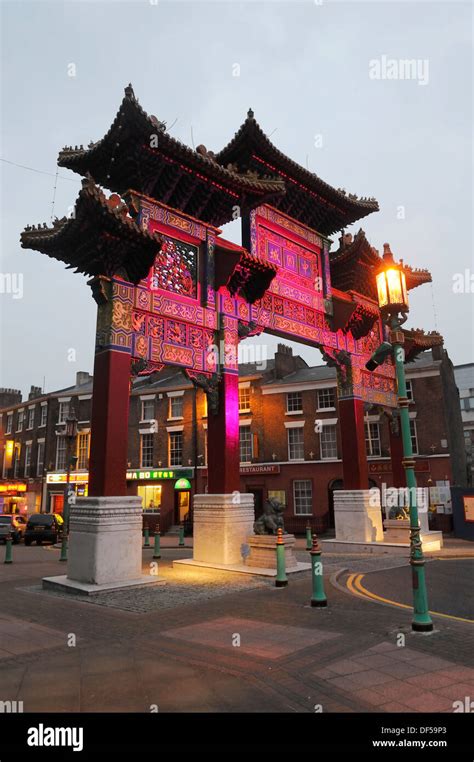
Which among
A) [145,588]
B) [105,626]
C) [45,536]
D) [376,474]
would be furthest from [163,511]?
[105,626]

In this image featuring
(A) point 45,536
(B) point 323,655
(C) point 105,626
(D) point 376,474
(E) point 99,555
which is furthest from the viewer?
(D) point 376,474

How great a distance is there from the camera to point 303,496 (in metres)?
29.2

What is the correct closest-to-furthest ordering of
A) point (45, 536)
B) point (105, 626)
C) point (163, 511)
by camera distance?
point (105, 626)
point (45, 536)
point (163, 511)

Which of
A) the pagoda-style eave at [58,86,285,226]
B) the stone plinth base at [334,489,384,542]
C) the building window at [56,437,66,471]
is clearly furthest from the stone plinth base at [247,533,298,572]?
the building window at [56,437,66,471]

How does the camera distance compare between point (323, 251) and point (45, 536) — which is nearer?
point (323, 251)

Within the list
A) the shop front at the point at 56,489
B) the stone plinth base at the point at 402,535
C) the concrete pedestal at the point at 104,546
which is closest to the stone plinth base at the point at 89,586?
the concrete pedestal at the point at 104,546

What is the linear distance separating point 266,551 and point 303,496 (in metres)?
17.9

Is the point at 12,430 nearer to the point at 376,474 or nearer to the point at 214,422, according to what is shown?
the point at 376,474

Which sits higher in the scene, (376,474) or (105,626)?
(376,474)

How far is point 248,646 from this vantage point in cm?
561

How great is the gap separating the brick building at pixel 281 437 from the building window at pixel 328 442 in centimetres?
6

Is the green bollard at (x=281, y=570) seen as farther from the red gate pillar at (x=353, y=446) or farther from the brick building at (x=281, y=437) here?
the brick building at (x=281, y=437)

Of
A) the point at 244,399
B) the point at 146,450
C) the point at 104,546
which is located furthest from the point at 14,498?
the point at 104,546
